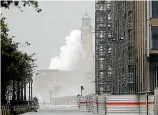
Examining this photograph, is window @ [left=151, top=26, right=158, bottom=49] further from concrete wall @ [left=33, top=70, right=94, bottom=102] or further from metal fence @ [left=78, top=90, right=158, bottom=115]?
concrete wall @ [left=33, top=70, right=94, bottom=102]

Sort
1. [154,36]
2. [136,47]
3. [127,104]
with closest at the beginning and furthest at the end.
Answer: [127,104], [154,36], [136,47]

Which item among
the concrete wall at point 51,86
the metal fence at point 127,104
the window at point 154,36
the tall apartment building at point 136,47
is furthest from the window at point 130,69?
the concrete wall at point 51,86

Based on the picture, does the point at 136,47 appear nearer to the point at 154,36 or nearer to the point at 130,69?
the point at 130,69

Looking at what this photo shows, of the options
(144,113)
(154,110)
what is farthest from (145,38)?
(154,110)

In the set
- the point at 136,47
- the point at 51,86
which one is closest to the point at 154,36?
the point at 136,47

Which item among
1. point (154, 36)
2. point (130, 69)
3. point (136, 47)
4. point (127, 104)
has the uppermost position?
point (154, 36)

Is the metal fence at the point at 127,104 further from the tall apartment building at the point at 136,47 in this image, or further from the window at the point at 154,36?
the window at the point at 154,36

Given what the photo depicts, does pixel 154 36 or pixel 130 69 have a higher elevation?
pixel 154 36

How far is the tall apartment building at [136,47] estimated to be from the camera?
169 ft

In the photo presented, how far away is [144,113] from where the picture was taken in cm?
4338

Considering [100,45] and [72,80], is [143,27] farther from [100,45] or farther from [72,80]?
[72,80]

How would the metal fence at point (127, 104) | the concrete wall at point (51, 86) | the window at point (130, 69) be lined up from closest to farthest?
the metal fence at point (127, 104), the window at point (130, 69), the concrete wall at point (51, 86)

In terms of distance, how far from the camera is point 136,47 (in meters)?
54.8

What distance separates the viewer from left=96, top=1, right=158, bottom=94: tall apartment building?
51406mm
